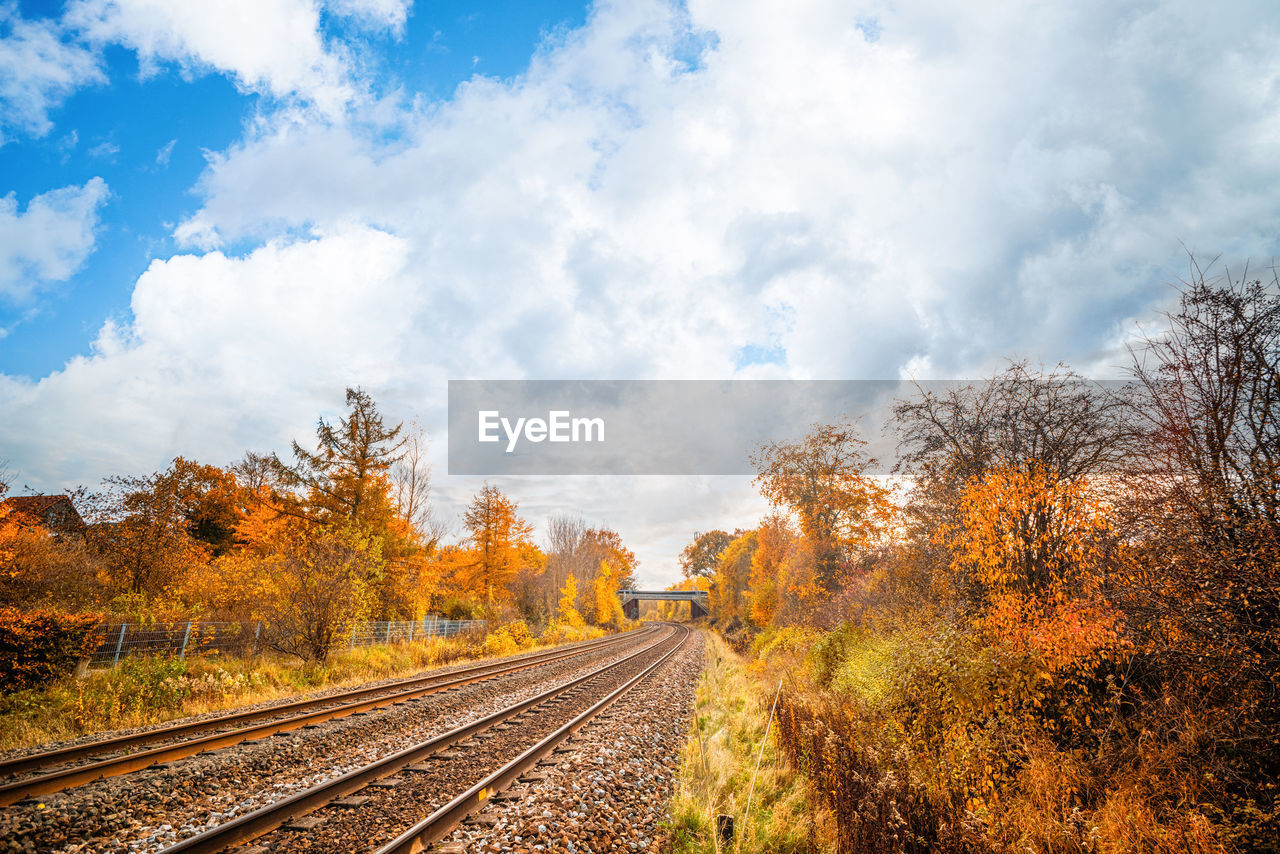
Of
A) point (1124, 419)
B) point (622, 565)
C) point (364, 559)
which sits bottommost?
point (622, 565)

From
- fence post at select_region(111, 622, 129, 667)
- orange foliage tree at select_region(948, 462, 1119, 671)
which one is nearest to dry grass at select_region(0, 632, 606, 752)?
fence post at select_region(111, 622, 129, 667)

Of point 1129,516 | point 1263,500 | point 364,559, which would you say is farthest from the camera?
point 364,559

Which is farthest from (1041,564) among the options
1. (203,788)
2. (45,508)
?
(45,508)

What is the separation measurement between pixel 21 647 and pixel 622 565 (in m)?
68.5

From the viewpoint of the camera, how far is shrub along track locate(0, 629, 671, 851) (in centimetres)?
500

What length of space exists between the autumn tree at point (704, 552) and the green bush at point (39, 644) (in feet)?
249

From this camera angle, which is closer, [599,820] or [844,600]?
[599,820]

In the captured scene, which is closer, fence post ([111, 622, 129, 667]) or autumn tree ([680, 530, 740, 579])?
fence post ([111, 622, 129, 667])

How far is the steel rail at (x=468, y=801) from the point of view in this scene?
16.8ft

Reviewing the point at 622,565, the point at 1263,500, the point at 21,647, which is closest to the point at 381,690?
the point at 21,647

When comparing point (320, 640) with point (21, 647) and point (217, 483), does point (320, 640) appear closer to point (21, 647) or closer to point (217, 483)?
point (21, 647)

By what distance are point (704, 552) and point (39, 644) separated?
8091 centimetres

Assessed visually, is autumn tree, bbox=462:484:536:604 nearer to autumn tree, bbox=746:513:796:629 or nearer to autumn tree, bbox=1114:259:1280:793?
autumn tree, bbox=746:513:796:629

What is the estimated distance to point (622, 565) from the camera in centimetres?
7650
